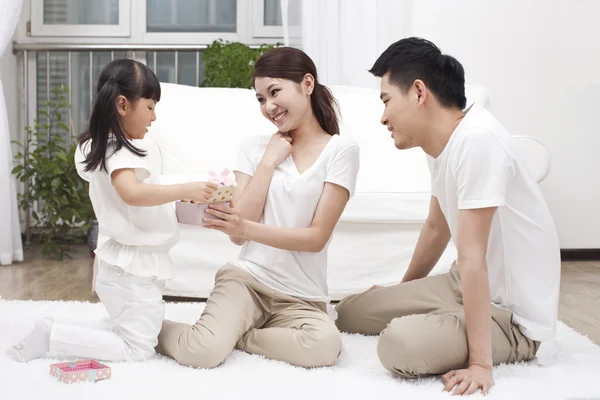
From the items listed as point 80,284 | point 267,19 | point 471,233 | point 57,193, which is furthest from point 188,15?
point 471,233

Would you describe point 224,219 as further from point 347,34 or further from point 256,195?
point 347,34

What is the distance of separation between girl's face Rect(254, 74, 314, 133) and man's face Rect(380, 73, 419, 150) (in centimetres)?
22

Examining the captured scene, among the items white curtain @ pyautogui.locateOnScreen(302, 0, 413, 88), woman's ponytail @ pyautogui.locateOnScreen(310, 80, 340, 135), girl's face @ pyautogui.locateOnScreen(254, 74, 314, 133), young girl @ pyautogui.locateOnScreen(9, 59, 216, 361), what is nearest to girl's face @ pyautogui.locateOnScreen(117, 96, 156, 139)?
young girl @ pyautogui.locateOnScreen(9, 59, 216, 361)

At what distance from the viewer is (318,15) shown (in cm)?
376

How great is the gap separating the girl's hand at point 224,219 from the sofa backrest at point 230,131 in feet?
3.34

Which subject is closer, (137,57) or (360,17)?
(360,17)

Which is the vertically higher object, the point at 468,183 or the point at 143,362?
the point at 468,183

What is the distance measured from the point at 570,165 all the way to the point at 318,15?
1479 mm

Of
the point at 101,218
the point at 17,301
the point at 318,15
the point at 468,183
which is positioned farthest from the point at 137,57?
the point at 468,183

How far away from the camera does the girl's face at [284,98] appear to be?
1820 mm

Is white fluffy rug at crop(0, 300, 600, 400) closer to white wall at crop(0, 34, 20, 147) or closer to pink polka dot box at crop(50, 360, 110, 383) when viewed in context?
pink polka dot box at crop(50, 360, 110, 383)

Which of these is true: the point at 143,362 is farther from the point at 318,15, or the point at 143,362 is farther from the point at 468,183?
the point at 318,15

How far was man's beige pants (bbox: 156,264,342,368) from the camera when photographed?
5.56 feet

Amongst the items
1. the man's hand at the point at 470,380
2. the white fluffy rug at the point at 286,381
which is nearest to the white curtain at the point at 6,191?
the white fluffy rug at the point at 286,381
